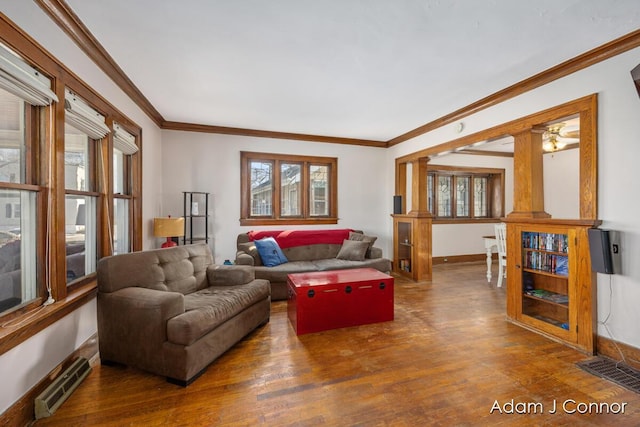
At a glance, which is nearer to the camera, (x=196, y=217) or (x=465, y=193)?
(x=196, y=217)

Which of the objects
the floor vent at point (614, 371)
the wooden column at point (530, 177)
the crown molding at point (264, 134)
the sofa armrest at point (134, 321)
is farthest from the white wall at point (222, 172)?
the floor vent at point (614, 371)

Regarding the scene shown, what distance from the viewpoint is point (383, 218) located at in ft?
19.0

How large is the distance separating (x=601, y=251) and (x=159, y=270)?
366cm

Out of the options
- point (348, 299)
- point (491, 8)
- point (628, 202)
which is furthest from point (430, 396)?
point (491, 8)


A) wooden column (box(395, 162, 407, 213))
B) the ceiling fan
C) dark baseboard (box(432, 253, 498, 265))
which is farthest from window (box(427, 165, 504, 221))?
the ceiling fan

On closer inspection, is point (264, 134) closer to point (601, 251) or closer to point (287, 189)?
point (287, 189)

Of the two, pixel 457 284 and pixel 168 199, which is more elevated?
pixel 168 199


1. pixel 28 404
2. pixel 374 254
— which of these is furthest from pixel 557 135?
pixel 28 404

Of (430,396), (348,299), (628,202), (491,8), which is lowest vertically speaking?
(430,396)

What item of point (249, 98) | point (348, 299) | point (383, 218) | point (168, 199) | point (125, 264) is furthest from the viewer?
point (383, 218)

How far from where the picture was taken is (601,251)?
228cm

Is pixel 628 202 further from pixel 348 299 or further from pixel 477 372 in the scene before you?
pixel 348 299

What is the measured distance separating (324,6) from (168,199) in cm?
378

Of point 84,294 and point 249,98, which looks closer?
point 84,294
